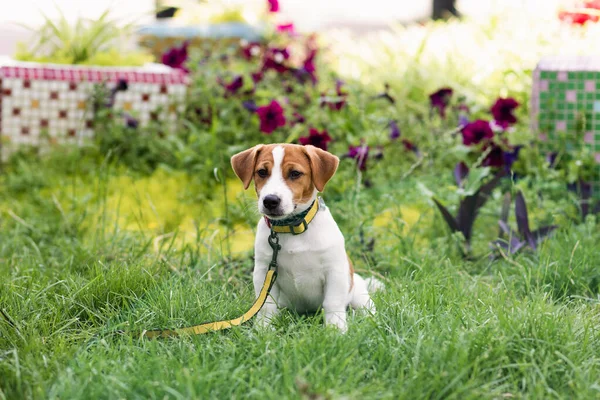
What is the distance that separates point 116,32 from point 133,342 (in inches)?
169

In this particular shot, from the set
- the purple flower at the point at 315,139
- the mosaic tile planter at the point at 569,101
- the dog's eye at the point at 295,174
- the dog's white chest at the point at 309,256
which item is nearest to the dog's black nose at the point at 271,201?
the dog's eye at the point at 295,174

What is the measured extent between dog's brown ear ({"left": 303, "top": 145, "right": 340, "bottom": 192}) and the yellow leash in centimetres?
28

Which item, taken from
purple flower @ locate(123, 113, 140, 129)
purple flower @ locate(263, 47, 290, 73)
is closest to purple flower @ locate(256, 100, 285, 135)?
purple flower @ locate(263, 47, 290, 73)

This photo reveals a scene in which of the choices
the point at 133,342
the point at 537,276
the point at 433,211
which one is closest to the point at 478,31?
the point at 433,211

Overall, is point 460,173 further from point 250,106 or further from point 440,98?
point 250,106

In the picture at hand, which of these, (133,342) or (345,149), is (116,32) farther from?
(133,342)

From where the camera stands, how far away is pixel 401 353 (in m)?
2.60

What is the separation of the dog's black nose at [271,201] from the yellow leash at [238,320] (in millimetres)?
219

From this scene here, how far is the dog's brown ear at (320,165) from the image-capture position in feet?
9.37

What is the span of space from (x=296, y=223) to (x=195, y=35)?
21.2 feet

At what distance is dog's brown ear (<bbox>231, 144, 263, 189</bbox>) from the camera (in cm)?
292

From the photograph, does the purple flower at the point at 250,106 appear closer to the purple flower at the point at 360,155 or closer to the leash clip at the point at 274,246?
the purple flower at the point at 360,155

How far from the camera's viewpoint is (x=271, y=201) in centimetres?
274

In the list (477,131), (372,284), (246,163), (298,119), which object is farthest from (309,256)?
(298,119)
